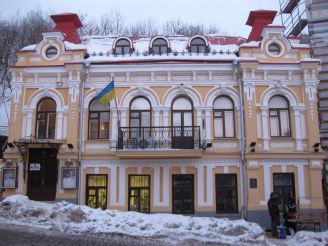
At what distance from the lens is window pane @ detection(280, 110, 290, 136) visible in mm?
17875

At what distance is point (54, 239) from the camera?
10.6m

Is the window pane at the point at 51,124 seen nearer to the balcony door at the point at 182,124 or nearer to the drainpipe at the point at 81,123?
the drainpipe at the point at 81,123

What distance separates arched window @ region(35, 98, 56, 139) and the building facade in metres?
0.05

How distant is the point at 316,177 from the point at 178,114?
6.68 metres

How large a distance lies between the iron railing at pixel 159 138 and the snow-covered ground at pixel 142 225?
4.70m

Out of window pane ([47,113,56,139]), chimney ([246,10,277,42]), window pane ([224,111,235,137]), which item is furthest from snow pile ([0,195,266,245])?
chimney ([246,10,277,42])

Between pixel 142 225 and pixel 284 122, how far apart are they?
9.39m

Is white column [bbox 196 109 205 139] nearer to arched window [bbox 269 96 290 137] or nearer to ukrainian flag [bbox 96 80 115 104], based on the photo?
arched window [bbox 269 96 290 137]

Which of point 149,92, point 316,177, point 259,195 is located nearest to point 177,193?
point 259,195

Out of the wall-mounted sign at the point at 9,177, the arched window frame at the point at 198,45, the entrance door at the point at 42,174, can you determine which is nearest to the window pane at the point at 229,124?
the arched window frame at the point at 198,45

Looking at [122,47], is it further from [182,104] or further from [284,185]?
[284,185]

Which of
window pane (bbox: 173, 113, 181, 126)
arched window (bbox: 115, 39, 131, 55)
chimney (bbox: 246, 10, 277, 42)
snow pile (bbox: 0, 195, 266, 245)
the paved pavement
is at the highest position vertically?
chimney (bbox: 246, 10, 277, 42)

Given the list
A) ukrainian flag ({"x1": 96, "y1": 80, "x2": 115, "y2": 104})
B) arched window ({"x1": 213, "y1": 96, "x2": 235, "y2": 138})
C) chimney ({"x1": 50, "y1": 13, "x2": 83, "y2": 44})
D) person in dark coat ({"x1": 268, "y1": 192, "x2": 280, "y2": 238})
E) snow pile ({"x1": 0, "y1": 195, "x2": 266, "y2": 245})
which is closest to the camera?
snow pile ({"x1": 0, "y1": 195, "x2": 266, "y2": 245})

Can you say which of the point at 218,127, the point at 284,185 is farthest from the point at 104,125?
the point at 284,185
